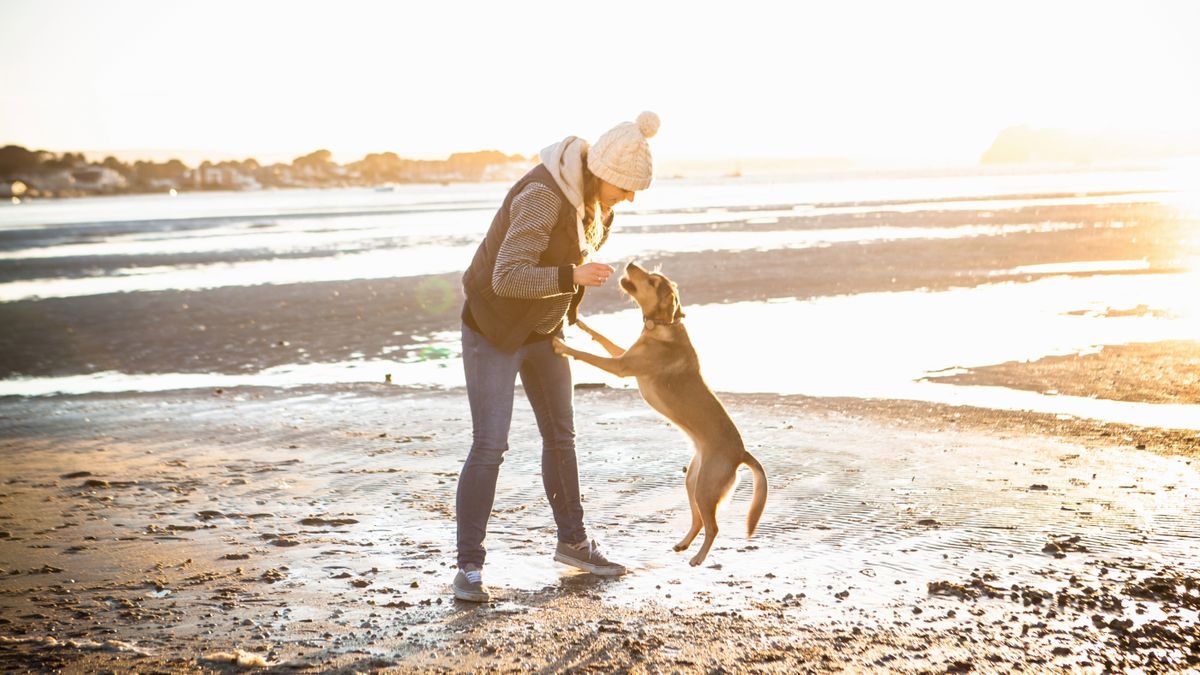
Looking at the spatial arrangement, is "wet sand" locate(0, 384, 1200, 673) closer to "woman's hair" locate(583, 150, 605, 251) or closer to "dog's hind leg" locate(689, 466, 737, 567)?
"dog's hind leg" locate(689, 466, 737, 567)

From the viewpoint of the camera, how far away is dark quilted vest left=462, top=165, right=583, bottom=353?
4.94 meters

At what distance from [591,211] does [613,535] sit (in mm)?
1862

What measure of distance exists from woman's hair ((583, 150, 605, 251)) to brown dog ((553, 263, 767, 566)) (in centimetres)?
45

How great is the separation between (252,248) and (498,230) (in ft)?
97.1

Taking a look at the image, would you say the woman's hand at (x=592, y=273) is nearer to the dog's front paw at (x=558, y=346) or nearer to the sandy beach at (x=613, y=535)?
the dog's front paw at (x=558, y=346)

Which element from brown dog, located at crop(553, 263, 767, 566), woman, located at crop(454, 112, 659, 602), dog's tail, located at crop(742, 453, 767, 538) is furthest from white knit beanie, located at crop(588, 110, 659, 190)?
dog's tail, located at crop(742, 453, 767, 538)

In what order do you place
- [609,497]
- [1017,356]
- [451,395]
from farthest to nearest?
[1017,356] < [451,395] < [609,497]

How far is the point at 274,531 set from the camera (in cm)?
615

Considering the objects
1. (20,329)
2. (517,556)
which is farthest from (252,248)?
→ (517,556)

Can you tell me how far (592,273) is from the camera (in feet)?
15.3

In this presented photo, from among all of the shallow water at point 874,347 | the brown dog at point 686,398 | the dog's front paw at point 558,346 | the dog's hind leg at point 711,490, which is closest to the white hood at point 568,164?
the dog's front paw at point 558,346

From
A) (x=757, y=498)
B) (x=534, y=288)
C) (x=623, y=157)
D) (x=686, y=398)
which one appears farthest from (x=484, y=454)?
(x=623, y=157)

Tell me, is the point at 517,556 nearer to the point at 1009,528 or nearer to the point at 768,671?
the point at 768,671

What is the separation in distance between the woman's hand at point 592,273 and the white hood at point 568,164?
1.28ft
